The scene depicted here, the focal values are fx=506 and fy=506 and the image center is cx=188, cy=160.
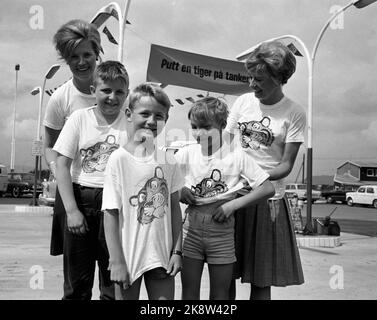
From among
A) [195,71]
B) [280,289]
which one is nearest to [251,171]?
[280,289]

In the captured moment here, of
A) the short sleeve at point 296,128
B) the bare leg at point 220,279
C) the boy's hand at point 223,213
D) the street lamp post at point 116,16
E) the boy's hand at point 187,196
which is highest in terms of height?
the street lamp post at point 116,16

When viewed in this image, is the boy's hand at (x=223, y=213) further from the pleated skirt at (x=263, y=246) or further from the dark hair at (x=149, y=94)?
the dark hair at (x=149, y=94)

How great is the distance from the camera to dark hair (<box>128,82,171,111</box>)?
7.47 ft

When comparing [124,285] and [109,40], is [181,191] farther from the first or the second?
[109,40]

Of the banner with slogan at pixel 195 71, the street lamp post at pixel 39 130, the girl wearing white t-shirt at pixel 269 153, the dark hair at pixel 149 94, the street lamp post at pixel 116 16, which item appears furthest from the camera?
the street lamp post at pixel 39 130

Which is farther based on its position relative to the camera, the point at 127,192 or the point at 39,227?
the point at 39,227

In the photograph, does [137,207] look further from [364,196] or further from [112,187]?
[364,196]

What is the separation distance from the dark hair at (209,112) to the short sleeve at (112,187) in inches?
19.4

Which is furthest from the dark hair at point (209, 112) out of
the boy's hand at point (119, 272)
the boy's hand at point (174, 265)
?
the boy's hand at point (119, 272)

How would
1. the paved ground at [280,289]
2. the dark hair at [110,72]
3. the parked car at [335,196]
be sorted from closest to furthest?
1. the dark hair at [110,72]
2. the paved ground at [280,289]
3. the parked car at [335,196]

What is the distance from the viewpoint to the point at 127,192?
2217mm

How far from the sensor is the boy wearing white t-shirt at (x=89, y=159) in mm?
2422
